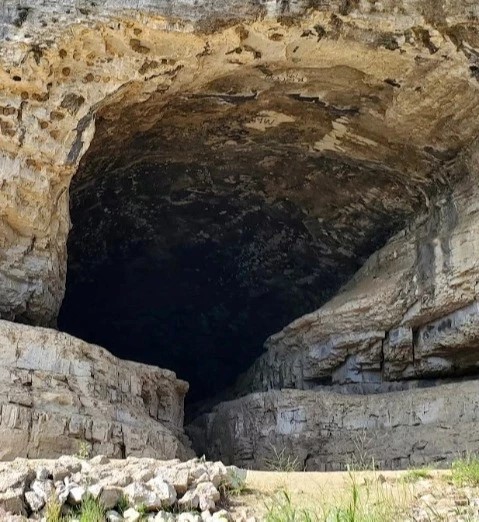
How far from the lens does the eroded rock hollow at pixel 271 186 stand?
935cm

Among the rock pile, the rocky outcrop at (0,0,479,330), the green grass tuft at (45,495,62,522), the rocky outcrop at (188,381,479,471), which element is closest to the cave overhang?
the rocky outcrop at (0,0,479,330)

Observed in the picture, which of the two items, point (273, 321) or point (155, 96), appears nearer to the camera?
point (155, 96)

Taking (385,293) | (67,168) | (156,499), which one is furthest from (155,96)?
(156,499)

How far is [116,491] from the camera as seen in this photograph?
5.03 m

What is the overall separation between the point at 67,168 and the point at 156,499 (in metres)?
5.61

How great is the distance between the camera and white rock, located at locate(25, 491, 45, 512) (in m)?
4.86

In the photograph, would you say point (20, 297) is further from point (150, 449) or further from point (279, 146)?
point (279, 146)

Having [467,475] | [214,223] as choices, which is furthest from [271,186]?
[467,475]

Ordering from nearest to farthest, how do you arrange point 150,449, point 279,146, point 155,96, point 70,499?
point 70,499 → point 150,449 → point 155,96 → point 279,146

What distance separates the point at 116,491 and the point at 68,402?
3090 millimetres

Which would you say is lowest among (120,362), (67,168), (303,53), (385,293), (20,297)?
(120,362)

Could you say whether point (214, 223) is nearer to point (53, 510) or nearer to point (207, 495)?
point (207, 495)

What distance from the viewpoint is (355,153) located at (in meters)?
11.9

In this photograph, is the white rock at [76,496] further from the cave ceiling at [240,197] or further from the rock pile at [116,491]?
the cave ceiling at [240,197]
